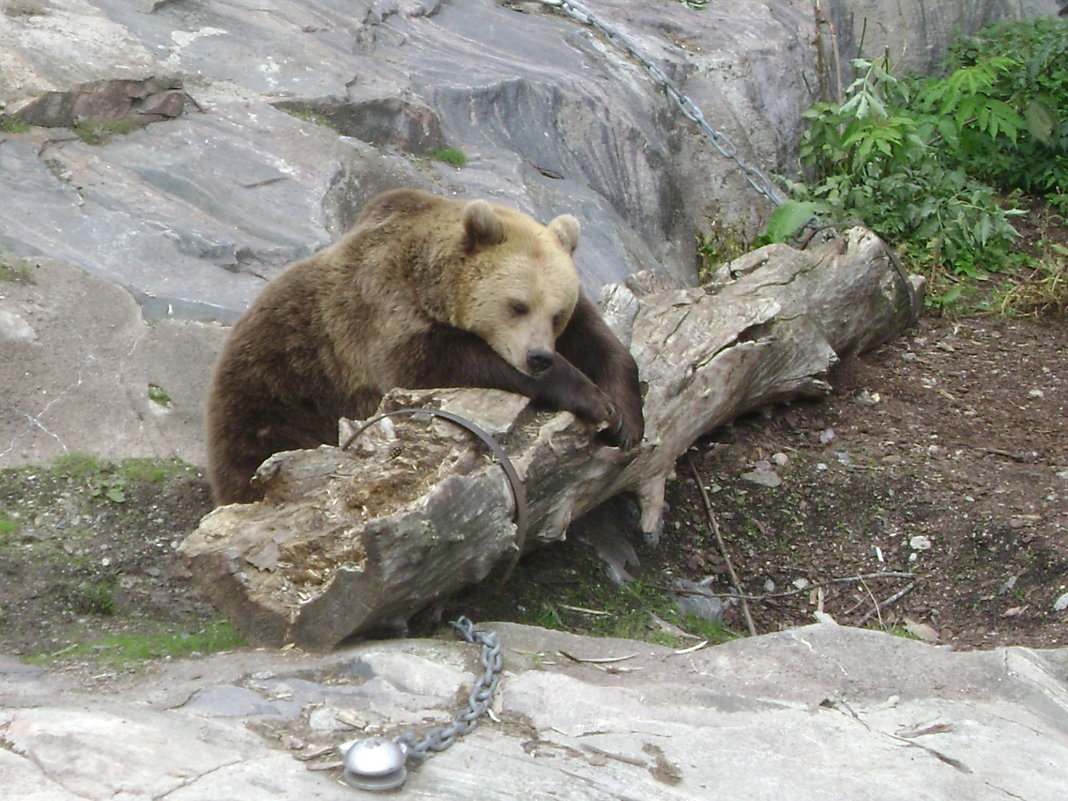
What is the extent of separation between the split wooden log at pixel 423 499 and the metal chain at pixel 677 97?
11.3 feet

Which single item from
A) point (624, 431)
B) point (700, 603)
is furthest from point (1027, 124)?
point (624, 431)

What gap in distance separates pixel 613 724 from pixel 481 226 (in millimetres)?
2042

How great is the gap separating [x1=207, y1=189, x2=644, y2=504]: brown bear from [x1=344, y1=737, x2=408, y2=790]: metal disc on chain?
179 centimetres

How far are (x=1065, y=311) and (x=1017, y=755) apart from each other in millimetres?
5243

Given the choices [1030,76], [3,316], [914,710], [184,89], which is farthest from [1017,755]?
[1030,76]

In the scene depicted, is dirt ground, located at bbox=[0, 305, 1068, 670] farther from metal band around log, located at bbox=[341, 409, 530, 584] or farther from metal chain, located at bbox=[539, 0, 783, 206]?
metal chain, located at bbox=[539, 0, 783, 206]

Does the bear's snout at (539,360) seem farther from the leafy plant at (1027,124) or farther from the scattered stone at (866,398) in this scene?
the leafy plant at (1027,124)

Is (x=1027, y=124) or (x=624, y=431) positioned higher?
(x=1027, y=124)

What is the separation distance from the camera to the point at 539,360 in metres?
4.38

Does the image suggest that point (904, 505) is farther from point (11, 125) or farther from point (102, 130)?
point (11, 125)

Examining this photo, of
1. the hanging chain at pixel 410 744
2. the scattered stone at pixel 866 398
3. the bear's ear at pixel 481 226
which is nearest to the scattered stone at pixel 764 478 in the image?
the scattered stone at pixel 866 398

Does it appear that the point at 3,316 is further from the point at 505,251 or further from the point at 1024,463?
the point at 1024,463

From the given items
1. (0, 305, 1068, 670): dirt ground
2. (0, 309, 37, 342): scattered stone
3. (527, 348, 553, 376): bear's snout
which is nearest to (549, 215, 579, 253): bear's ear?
(527, 348, 553, 376): bear's snout

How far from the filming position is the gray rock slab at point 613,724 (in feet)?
9.09
